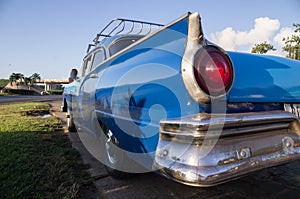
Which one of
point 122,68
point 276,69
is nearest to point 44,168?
point 122,68

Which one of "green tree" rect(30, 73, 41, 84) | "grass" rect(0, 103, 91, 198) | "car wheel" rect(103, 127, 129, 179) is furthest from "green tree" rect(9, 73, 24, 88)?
"car wheel" rect(103, 127, 129, 179)

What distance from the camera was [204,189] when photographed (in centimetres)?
256

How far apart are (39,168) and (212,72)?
2743 millimetres

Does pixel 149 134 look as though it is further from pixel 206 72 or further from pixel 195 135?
pixel 206 72

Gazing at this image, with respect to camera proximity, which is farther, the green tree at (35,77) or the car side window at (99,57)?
the green tree at (35,77)

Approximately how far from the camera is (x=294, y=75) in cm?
192

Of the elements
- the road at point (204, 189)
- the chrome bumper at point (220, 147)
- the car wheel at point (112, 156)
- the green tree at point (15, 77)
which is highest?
the green tree at point (15, 77)

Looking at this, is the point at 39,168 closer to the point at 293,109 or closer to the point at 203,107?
the point at 203,107

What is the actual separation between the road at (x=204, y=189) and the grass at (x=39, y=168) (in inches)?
12.8

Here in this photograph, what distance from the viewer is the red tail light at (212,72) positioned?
4.81 ft

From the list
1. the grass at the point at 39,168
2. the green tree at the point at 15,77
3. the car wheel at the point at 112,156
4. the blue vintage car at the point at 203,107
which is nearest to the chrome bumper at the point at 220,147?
the blue vintage car at the point at 203,107

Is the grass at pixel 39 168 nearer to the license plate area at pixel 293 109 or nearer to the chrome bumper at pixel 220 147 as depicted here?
the chrome bumper at pixel 220 147

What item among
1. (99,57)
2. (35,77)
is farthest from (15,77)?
(99,57)

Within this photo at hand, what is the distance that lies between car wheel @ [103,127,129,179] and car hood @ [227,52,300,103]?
149cm
